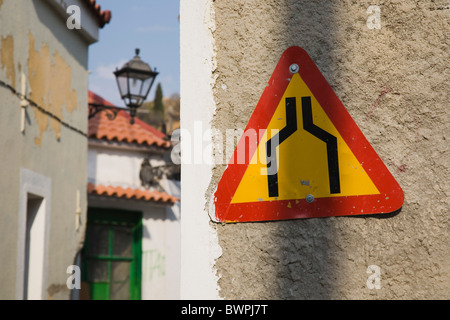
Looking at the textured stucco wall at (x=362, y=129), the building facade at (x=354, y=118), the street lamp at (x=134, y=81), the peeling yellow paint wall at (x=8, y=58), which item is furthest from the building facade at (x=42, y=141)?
the textured stucco wall at (x=362, y=129)

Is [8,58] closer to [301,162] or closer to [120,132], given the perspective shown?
[301,162]

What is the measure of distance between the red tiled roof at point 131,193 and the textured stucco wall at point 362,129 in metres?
8.83

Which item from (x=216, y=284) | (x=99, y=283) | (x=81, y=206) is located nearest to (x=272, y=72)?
(x=216, y=284)

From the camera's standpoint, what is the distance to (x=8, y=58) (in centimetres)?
636

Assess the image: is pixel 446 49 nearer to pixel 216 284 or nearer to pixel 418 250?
pixel 418 250

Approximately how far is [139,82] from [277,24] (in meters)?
7.38

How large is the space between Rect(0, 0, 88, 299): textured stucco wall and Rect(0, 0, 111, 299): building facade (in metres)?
0.01

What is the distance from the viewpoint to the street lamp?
375 inches

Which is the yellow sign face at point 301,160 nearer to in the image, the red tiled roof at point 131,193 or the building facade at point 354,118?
the building facade at point 354,118

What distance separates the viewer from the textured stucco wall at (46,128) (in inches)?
248

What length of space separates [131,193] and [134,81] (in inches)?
101

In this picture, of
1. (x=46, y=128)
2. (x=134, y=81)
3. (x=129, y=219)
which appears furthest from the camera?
(x=129, y=219)

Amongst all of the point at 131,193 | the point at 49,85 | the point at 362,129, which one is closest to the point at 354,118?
the point at 362,129

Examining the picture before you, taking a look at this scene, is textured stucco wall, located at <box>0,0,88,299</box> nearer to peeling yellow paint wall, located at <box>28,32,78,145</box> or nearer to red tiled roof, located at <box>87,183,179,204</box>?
peeling yellow paint wall, located at <box>28,32,78,145</box>
